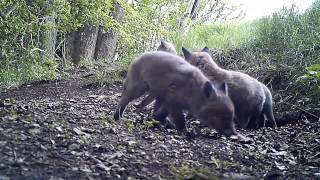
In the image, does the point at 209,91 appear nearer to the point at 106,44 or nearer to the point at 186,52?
the point at 186,52

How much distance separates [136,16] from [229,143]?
24.0ft

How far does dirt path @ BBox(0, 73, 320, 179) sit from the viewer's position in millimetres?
3607

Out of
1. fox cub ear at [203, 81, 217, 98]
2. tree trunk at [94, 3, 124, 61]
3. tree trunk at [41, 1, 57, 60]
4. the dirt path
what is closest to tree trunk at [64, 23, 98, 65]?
tree trunk at [94, 3, 124, 61]

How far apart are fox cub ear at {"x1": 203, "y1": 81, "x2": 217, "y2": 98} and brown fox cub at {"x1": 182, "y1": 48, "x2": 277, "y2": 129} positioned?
0.80 metres

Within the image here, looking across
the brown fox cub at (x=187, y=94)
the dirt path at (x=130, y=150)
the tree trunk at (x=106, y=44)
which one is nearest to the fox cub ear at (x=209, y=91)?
the brown fox cub at (x=187, y=94)

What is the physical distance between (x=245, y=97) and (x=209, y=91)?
959mm

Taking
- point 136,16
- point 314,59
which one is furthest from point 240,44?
point 136,16

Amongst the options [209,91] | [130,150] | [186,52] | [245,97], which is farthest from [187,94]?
[186,52]

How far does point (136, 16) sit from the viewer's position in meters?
12.0

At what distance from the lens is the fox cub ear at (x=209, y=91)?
5.39 meters

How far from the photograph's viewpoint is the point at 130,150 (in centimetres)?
435

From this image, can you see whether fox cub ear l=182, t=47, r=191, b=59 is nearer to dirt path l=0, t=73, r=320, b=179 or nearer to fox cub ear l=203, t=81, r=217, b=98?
dirt path l=0, t=73, r=320, b=179

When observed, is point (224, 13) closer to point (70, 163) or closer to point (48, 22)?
point (48, 22)

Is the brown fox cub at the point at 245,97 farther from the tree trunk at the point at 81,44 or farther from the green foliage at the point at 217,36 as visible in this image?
the tree trunk at the point at 81,44
